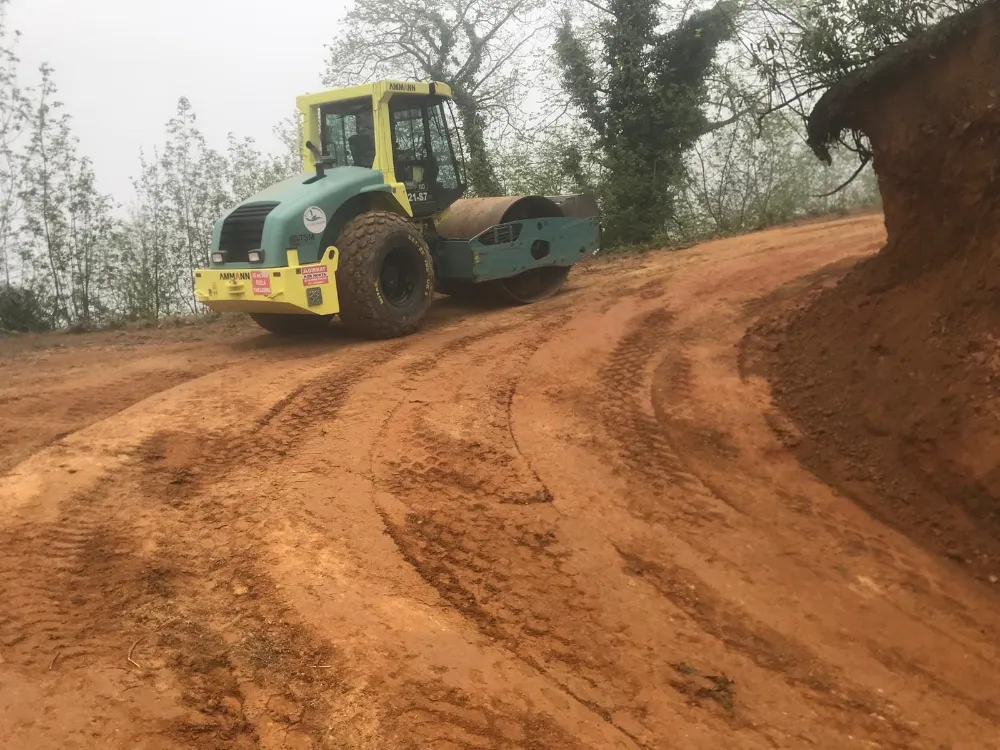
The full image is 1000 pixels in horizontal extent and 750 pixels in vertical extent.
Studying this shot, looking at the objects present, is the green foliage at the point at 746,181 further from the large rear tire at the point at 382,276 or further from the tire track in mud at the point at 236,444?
the tire track in mud at the point at 236,444

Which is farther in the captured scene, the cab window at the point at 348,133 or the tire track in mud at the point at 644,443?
the cab window at the point at 348,133

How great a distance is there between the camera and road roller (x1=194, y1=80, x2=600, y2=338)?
675 centimetres

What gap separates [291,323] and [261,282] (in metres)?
1.43

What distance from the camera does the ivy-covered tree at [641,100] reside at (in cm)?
1352

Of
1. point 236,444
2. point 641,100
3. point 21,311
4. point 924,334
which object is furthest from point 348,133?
point 641,100

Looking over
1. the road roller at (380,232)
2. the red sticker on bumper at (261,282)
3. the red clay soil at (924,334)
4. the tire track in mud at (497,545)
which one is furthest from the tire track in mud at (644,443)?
the red sticker on bumper at (261,282)

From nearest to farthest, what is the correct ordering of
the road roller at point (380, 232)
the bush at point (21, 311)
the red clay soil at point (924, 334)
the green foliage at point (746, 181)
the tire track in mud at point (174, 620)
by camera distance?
the tire track in mud at point (174, 620), the red clay soil at point (924, 334), the road roller at point (380, 232), the bush at point (21, 311), the green foliage at point (746, 181)

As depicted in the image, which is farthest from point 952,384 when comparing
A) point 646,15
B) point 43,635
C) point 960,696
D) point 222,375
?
point 646,15

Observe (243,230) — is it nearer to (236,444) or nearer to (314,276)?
(314,276)

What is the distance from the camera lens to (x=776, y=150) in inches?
581

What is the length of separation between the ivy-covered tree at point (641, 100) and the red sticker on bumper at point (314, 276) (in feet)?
26.7

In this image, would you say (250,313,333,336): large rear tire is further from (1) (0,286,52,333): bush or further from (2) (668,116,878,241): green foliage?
(2) (668,116,878,241): green foliage

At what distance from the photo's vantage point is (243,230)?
22.9 feet

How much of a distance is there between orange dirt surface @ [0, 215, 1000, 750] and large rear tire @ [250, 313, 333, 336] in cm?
225
